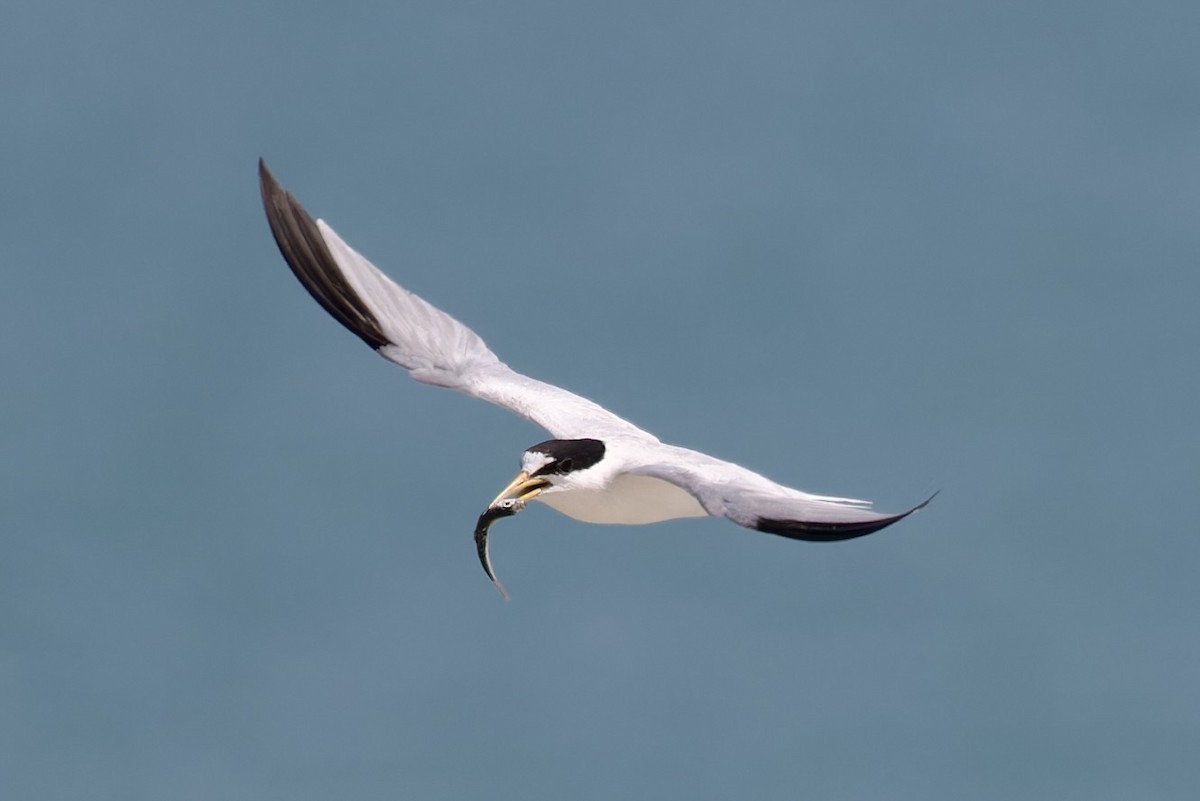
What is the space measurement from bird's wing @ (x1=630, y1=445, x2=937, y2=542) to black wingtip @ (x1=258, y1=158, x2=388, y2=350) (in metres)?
4.56

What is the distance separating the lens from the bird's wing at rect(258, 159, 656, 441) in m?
23.5

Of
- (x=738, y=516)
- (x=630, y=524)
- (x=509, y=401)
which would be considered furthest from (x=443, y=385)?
(x=738, y=516)

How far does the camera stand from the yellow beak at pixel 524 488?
68.4 ft

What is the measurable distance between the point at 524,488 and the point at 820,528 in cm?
387

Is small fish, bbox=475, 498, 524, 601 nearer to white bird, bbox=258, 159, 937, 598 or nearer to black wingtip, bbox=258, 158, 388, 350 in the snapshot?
white bird, bbox=258, 159, 937, 598

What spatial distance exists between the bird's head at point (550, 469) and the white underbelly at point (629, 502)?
208 mm

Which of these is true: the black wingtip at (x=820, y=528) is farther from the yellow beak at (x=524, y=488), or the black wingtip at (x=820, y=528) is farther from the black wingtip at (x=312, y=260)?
the black wingtip at (x=312, y=260)

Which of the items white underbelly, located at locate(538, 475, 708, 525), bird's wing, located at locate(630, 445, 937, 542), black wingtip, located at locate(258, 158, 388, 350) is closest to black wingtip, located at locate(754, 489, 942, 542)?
bird's wing, located at locate(630, 445, 937, 542)

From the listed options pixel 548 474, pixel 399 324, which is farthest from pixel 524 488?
pixel 399 324

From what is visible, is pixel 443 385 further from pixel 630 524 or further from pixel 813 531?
pixel 813 531

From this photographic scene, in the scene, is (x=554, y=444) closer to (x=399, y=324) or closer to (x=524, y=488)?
(x=524, y=488)

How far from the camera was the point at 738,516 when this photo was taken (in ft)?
61.5

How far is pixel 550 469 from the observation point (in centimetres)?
2097

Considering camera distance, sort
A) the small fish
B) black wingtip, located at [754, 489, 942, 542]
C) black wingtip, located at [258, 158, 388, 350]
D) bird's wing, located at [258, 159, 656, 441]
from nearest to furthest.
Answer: black wingtip, located at [754, 489, 942, 542] < the small fish < bird's wing, located at [258, 159, 656, 441] < black wingtip, located at [258, 158, 388, 350]
